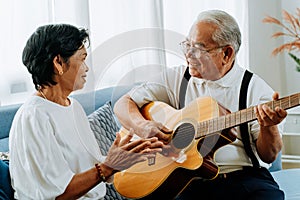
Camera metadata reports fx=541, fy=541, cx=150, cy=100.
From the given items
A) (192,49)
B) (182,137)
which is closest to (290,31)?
(192,49)

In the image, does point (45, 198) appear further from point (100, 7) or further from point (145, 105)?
point (100, 7)

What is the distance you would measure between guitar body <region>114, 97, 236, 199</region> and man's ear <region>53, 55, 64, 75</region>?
349 millimetres

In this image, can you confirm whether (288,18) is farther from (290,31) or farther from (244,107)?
(244,107)

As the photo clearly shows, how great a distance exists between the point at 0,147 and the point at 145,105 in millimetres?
523

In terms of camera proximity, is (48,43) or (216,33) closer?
(48,43)

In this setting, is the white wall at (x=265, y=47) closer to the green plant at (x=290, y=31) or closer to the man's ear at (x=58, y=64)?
the green plant at (x=290, y=31)

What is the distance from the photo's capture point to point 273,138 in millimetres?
1786

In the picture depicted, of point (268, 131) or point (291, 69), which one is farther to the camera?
point (291, 69)

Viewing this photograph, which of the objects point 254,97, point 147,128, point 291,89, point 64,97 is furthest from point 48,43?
point 291,89

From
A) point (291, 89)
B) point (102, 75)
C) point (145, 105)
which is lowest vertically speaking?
point (291, 89)

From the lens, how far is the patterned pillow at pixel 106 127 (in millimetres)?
1896

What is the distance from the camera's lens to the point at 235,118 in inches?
65.6

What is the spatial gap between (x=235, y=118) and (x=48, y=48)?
603 millimetres

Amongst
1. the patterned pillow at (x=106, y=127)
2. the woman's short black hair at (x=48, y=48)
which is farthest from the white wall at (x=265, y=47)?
the woman's short black hair at (x=48, y=48)
